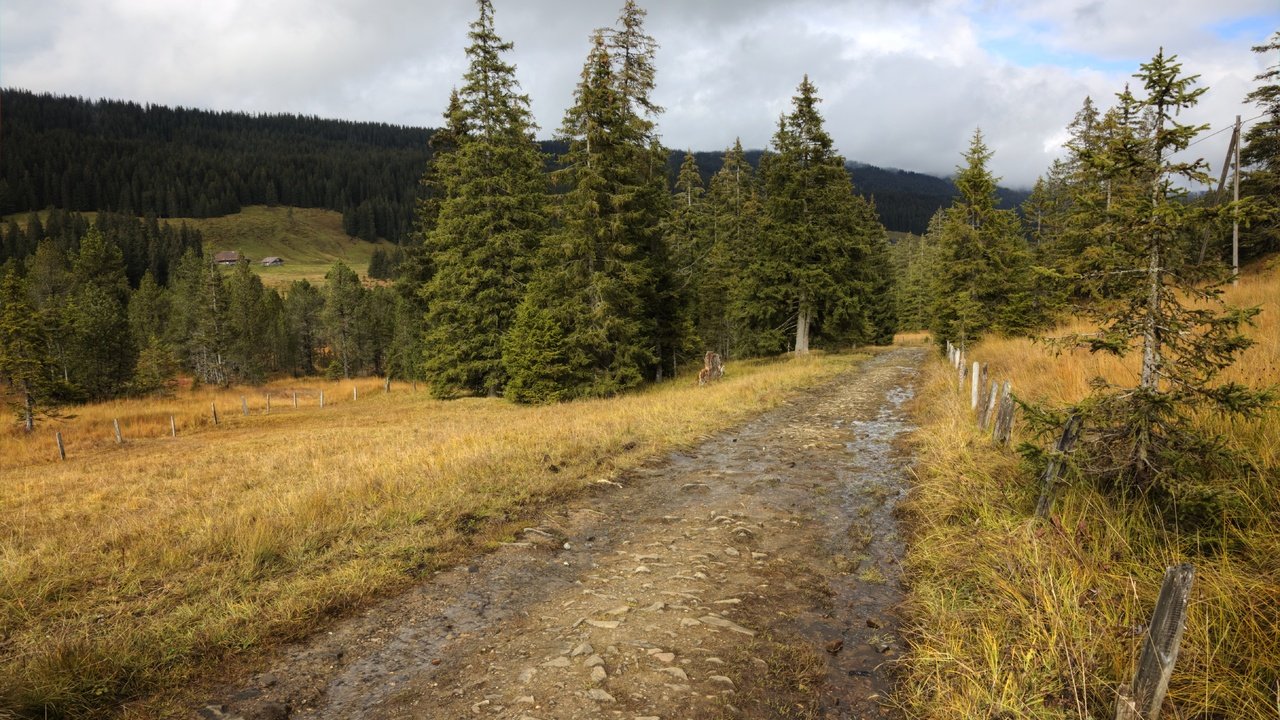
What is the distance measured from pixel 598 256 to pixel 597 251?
0.26 meters

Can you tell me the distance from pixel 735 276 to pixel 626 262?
43.2 feet

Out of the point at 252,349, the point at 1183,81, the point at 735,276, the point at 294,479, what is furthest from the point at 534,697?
the point at 252,349

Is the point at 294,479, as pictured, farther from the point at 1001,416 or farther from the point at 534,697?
the point at 1001,416

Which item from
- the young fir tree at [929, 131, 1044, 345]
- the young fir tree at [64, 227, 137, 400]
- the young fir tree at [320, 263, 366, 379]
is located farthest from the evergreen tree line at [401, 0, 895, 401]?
the young fir tree at [320, 263, 366, 379]

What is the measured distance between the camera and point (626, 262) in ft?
84.9

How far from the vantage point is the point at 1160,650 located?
3.01 m

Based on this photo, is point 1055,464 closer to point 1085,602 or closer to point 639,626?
point 1085,602

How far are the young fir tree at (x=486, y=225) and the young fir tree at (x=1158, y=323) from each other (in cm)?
2561

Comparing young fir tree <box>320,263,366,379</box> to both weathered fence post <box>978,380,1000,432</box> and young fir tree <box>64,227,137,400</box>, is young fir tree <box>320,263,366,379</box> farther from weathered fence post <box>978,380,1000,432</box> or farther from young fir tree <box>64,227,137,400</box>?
weathered fence post <box>978,380,1000,432</box>

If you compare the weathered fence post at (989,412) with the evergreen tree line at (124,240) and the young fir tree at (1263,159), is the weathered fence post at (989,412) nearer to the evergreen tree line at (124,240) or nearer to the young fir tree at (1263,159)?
the young fir tree at (1263,159)

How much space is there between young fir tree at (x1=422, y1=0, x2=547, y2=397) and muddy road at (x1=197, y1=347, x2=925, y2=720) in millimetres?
21562

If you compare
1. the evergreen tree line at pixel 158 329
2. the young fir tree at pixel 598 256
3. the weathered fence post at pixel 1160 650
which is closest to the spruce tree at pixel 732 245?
the young fir tree at pixel 598 256

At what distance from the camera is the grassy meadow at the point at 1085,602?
3406mm

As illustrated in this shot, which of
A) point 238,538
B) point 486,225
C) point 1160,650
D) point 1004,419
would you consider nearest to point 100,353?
point 486,225
